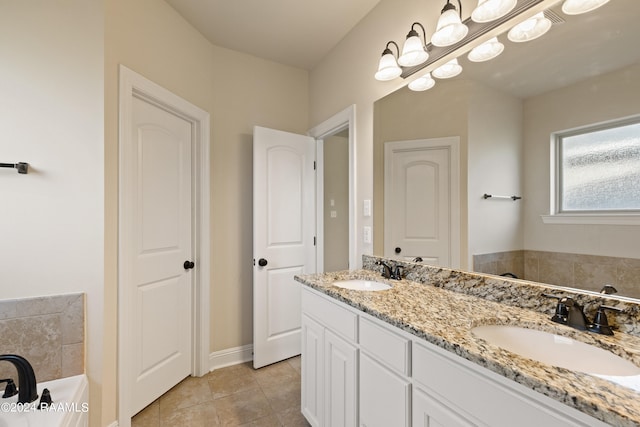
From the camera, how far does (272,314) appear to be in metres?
2.47

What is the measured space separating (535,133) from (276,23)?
1.94 m

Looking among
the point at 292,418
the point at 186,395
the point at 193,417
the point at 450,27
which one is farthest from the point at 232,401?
the point at 450,27

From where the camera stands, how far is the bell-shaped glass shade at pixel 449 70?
4.72 ft

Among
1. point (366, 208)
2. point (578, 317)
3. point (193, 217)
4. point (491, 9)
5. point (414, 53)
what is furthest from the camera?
point (193, 217)

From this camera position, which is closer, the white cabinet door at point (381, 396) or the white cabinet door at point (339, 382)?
the white cabinet door at point (381, 396)

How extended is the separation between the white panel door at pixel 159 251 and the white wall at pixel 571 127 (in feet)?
6.80

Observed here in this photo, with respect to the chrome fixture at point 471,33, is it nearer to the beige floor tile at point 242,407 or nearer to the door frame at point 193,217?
the door frame at point 193,217

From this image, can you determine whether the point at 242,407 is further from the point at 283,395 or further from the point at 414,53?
the point at 414,53

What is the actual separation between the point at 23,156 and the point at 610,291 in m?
2.56

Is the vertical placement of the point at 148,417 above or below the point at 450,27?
below

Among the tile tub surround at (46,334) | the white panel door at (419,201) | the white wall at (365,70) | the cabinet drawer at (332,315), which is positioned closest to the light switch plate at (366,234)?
the white wall at (365,70)

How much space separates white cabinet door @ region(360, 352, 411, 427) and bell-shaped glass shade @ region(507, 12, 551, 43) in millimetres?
1427

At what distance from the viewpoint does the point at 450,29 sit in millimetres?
1320

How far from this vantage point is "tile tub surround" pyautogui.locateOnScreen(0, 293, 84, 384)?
138cm
